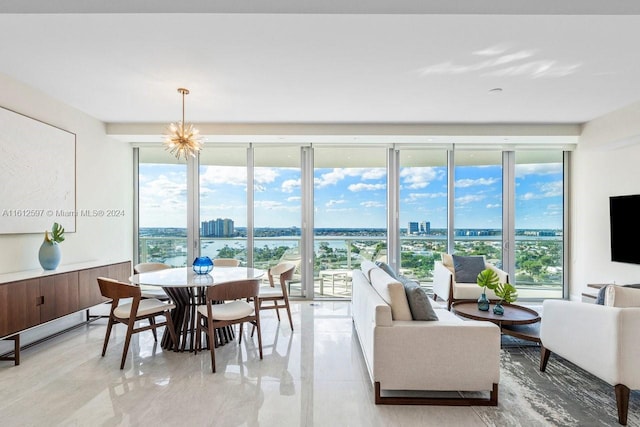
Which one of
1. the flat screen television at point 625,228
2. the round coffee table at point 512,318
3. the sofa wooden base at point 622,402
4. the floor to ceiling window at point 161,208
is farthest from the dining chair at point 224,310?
the flat screen television at point 625,228

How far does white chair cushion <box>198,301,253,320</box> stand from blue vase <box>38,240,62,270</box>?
5.71 feet

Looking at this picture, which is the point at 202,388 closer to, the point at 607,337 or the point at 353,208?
the point at 607,337

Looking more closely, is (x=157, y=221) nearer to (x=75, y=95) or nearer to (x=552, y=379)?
(x=75, y=95)

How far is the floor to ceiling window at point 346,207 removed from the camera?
18.5 ft

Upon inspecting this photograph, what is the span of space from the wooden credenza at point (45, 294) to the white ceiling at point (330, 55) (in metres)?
1.96

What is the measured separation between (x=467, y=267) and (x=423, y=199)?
4.31 ft

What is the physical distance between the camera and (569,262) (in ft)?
18.2

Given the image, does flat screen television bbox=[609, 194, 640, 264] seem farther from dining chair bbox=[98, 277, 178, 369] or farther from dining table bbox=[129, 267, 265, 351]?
dining chair bbox=[98, 277, 178, 369]

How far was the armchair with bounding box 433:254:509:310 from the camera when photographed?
4555mm

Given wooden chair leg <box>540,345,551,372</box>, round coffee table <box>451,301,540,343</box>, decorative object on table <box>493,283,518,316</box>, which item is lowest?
wooden chair leg <box>540,345,551,372</box>

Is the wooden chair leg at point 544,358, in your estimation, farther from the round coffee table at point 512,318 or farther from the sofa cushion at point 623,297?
the sofa cushion at point 623,297

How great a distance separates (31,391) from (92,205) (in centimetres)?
269

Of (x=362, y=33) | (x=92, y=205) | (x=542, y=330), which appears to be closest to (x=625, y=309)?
(x=542, y=330)

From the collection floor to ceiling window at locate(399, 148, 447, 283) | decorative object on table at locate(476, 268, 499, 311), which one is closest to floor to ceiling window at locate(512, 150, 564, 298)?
floor to ceiling window at locate(399, 148, 447, 283)
